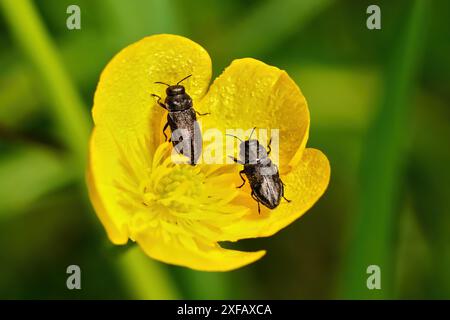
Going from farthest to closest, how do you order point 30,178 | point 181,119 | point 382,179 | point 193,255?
1. point 30,178
2. point 382,179
3. point 181,119
4. point 193,255

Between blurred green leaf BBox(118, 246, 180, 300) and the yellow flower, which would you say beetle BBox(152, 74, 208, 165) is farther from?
blurred green leaf BBox(118, 246, 180, 300)

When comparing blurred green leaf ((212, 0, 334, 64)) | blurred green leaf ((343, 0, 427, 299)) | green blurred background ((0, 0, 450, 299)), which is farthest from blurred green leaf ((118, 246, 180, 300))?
blurred green leaf ((212, 0, 334, 64))

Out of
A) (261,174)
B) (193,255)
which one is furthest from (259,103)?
(193,255)

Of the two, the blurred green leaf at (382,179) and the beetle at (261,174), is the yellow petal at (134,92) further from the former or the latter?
the blurred green leaf at (382,179)

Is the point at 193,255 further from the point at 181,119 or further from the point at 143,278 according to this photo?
the point at 143,278
